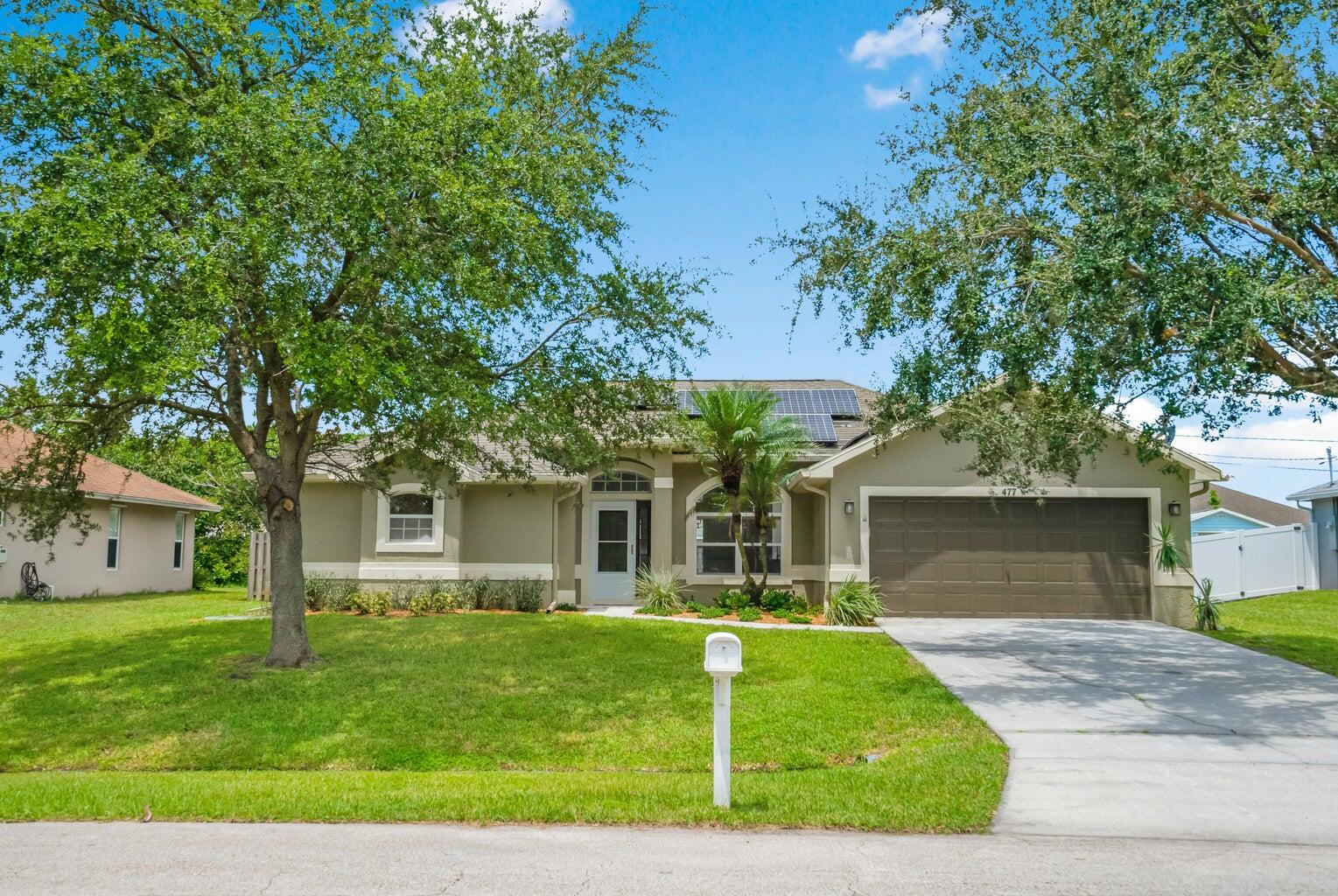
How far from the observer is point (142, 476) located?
94.1 feet

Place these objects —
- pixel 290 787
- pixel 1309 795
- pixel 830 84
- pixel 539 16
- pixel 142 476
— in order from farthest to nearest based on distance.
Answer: pixel 142 476 → pixel 830 84 → pixel 539 16 → pixel 290 787 → pixel 1309 795

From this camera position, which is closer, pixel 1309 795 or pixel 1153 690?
pixel 1309 795

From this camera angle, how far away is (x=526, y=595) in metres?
18.8

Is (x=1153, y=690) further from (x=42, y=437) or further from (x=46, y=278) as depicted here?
(x=42, y=437)

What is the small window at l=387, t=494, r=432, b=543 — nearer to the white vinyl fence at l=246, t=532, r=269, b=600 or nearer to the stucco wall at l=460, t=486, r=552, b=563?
the stucco wall at l=460, t=486, r=552, b=563

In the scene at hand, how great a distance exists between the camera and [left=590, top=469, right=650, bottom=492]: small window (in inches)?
816

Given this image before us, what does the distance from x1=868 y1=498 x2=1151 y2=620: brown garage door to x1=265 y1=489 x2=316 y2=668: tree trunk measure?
383 inches

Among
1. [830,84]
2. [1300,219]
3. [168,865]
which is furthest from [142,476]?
[1300,219]

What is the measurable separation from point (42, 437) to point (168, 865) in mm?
10110

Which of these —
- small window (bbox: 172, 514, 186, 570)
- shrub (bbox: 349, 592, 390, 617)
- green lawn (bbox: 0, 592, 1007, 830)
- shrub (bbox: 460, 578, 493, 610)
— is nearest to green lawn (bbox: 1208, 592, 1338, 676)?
green lawn (bbox: 0, 592, 1007, 830)

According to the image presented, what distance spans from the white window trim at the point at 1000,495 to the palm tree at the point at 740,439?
1.32 metres

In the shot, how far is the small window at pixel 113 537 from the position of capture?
25.2m

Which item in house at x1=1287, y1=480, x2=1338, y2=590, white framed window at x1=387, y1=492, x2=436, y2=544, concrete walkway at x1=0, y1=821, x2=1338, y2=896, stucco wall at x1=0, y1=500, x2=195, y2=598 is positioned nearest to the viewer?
concrete walkway at x1=0, y1=821, x2=1338, y2=896

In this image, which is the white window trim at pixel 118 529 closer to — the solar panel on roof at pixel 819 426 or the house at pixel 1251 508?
the solar panel on roof at pixel 819 426
